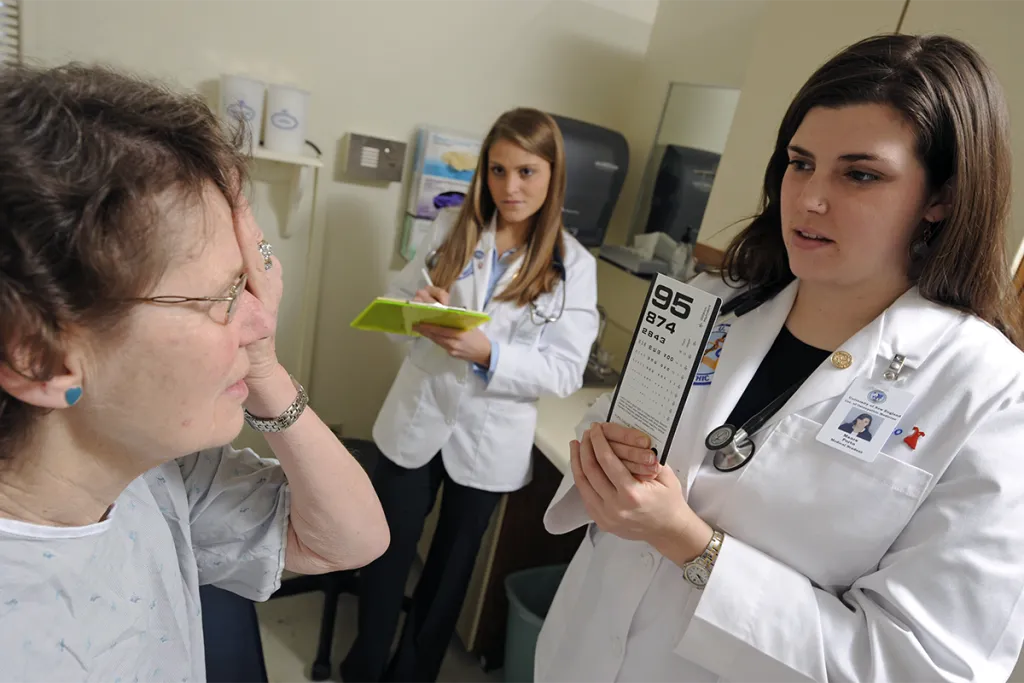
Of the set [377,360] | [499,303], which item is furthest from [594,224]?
[377,360]

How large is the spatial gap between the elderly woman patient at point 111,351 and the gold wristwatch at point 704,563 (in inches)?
23.4

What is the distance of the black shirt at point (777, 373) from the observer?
962 mm

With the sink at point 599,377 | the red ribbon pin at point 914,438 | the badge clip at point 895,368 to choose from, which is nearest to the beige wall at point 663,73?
the sink at point 599,377

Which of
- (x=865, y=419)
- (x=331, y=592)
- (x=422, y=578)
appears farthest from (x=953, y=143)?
(x=331, y=592)

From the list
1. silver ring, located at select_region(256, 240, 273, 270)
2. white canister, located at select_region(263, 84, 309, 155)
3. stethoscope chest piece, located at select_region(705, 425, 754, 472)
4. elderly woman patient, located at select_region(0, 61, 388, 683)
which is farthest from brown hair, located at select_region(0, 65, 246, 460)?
white canister, located at select_region(263, 84, 309, 155)

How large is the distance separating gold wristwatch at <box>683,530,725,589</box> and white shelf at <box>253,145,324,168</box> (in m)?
1.61

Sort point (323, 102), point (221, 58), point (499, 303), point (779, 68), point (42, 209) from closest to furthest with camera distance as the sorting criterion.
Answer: point (42, 209) < point (779, 68) < point (499, 303) < point (221, 58) < point (323, 102)

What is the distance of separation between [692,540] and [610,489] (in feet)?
0.45

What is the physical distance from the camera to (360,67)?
2.01 m

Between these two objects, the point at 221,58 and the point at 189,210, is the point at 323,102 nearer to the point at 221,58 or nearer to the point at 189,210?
the point at 221,58

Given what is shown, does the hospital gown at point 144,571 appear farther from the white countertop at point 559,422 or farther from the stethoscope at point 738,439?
the white countertop at point 559,422

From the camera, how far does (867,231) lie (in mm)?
851

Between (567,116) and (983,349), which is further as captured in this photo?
(567,116)

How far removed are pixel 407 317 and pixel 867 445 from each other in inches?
41.6
